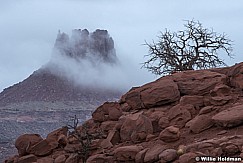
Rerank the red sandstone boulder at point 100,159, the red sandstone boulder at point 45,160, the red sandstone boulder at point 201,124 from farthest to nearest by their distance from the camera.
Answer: the red sandstone boulder at point 45,160 → the red sandstone boulder at point 100,159 → the red sandstone boulder at point 201,124

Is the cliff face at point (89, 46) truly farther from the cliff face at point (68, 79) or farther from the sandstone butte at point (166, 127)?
the sandstone butte at point (166, 127)

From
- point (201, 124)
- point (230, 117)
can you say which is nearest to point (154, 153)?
point (201, 124)

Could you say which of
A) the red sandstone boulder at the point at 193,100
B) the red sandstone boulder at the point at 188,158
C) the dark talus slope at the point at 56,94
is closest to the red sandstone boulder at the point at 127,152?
the red sandstone boulder at the point at 188,158

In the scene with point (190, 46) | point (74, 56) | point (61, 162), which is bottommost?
point (61, 162)

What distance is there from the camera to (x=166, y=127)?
33.9 ft

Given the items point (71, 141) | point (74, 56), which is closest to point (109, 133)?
point (71, 141)

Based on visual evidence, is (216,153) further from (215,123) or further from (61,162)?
(61,162)

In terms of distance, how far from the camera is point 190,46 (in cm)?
1795

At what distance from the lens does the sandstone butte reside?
28.7ft

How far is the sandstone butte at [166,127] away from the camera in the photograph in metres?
8.73

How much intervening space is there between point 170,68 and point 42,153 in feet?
26.5

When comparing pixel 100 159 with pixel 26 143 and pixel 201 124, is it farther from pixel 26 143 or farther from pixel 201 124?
pixel 26 143

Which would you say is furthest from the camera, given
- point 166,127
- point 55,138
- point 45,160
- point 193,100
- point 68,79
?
point 68,79

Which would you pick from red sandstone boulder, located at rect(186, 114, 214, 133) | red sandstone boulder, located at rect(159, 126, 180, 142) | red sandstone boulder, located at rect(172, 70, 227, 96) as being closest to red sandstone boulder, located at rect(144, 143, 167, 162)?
red sandstone boulder, located at rect(159, 126, 180, 142)
